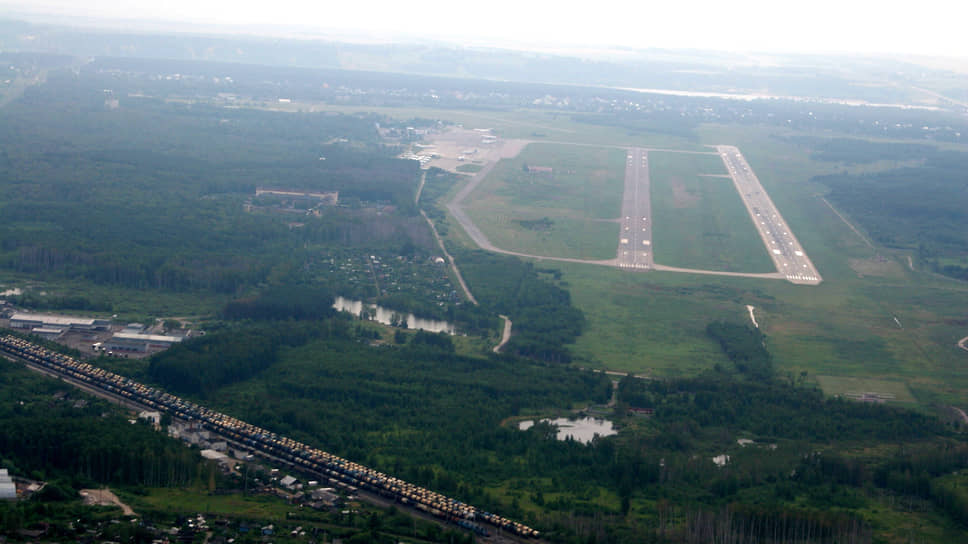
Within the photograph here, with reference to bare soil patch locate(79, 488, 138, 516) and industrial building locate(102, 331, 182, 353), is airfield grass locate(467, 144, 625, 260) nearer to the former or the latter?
industrial building locate(102, 331, 182, 353)

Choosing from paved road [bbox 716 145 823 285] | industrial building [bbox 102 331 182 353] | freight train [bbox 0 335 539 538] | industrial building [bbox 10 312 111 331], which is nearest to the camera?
freight train [bbox 0 335 539 538]

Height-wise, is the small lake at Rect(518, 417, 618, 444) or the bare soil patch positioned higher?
the bare soil patch

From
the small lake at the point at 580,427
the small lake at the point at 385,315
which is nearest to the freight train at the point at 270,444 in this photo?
the small lake at the point at 580,427

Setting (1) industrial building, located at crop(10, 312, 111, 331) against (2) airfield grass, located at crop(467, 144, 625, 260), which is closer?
(1) industrial building, located at crop(10, 312, 111, 331)

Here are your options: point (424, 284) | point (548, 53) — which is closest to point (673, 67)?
point (548, 53)

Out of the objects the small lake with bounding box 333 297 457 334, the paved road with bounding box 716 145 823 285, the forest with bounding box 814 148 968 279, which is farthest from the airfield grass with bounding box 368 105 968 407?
the small lake with bounding box 333 297 457 334

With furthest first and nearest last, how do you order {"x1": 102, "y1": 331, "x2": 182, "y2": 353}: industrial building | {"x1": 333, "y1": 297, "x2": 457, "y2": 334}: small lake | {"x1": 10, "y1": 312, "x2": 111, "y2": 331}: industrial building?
1. {"x1": 333, "y1": 297, "x2": 457, "y2": 334}: small lake
2. {"x1": 10, "y1": 312, "x2": 111, "y2": 331}: industrial building
3. {"x1": 102, "y1": 331, "x2": 182, "y2": 353}: industrial building

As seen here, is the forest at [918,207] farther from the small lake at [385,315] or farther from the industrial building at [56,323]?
the industrial building at [56,323]
